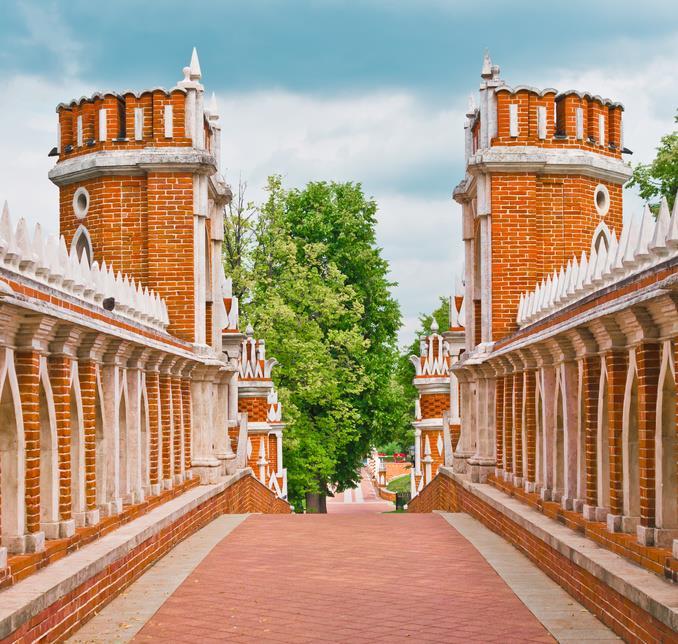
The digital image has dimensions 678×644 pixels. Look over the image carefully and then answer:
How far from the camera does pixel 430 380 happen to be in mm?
34219

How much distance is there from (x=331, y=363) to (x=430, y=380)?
10.7 ft

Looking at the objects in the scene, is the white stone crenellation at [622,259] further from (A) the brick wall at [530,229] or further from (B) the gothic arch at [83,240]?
(B) the gothic arch at [83,240]

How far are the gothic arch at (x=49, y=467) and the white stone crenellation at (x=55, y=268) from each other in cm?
98

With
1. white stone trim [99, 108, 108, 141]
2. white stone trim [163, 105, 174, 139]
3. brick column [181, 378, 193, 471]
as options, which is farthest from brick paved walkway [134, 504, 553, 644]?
white stone trim [99, 108, 108, 141]

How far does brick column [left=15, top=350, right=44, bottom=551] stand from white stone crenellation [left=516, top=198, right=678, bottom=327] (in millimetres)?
4533

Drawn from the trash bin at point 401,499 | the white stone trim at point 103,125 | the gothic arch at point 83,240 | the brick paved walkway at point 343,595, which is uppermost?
the white stone trim at point 103,125

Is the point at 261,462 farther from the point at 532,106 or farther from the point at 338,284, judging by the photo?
the point at 532,106

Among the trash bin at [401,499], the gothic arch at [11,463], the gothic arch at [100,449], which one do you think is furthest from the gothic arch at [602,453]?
the trash bin at [401,499]

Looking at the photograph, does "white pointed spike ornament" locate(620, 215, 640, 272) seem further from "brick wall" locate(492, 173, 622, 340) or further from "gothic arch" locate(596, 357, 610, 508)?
"brick wall" locate(492, 173, 622, 340)

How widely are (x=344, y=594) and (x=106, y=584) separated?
2085 millimetres

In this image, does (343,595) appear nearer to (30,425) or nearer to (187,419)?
(30,425)

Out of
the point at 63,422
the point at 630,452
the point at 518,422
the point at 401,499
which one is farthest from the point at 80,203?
the point at 401,499

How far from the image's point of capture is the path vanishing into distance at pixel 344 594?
28.3 ft

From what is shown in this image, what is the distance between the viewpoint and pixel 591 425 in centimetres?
1059
